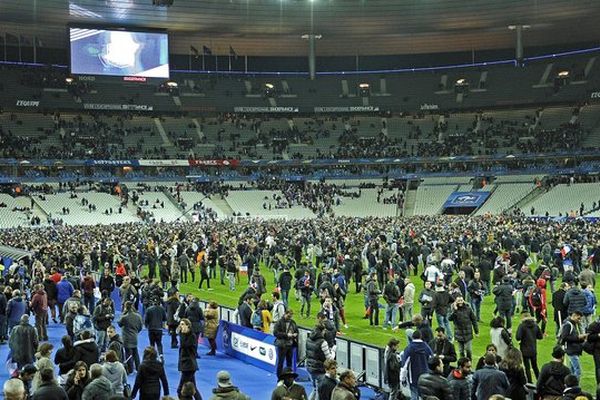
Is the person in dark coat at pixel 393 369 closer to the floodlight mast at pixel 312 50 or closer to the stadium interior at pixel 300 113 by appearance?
the stadium interior at pixel 300 113

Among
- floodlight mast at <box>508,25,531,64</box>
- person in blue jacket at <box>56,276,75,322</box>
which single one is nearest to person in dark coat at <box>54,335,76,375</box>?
person in blue jacket at <box>56,276,75,322</box>

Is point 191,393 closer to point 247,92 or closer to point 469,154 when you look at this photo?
point 469,154

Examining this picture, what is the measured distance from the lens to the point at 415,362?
10.8 meters

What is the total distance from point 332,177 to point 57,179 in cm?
2387

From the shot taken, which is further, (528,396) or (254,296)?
(254,296)

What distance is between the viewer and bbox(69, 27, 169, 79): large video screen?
6075 cm

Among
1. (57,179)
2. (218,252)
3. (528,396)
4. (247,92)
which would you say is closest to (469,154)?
(247,92)

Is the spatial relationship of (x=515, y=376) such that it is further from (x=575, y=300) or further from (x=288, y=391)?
(x=575, y=300)

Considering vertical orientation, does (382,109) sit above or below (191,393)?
above

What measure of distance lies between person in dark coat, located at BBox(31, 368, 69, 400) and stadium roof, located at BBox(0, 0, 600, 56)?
163 ft

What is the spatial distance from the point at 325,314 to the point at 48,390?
7070mm

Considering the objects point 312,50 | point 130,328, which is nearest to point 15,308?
point 130,328

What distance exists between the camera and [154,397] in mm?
10570

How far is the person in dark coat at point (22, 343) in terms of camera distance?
12914mm
